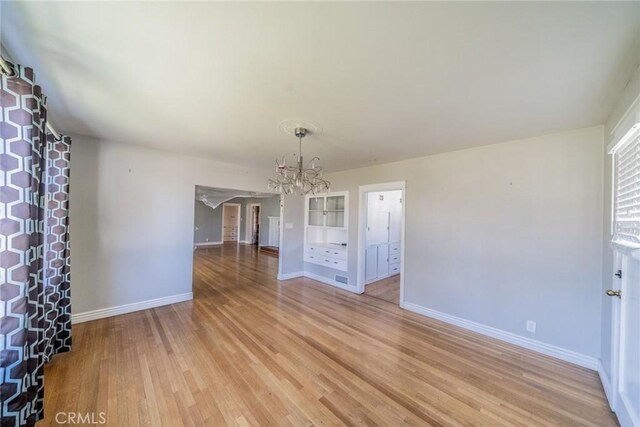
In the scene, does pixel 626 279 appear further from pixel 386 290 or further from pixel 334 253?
pixel 334 253

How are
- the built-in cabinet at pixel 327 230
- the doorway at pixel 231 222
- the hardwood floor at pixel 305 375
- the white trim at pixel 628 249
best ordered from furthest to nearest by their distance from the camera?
1. the doorway at pixel 231 222
2. the built-in cabinet at pixel 327 230
3. the hardwood floor at pixel 305 375
4. the white trim at pixel 628 249

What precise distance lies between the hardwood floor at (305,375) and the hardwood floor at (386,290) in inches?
29.9

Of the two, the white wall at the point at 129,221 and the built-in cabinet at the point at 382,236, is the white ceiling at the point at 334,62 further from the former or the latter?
the built-in cabinet at the point at 382,236

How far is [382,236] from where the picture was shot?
5344mm

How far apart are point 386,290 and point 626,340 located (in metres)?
3.15

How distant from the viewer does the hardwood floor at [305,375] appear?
1708 mm

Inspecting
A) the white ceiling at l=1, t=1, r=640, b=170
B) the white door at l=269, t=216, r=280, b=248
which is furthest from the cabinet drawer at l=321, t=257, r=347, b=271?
the white door at l=269, t=216, r=280, b=248

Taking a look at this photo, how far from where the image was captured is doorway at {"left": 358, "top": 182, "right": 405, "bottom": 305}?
4398mm

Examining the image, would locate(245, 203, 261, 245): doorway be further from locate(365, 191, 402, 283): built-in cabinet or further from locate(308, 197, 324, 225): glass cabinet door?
locate(365, 191, 402, 283): built-in cabinet

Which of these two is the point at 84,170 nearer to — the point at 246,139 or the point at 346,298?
the point at 246,139

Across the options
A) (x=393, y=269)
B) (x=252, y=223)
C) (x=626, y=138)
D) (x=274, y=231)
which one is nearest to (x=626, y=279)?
(x=626, y=138)

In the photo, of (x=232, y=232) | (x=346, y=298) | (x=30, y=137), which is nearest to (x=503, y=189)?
(x=346, y=298)

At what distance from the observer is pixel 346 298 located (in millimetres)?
4184

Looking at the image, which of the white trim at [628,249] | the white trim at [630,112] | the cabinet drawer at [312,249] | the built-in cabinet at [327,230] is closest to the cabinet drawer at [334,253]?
the built-in cabinet at [327,230]
